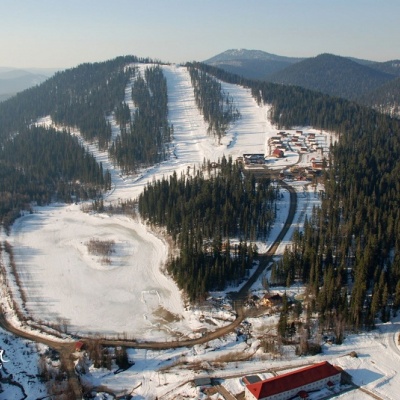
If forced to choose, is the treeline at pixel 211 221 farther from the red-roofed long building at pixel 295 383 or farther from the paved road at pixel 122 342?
the red-roofed long building at pixel 295 383

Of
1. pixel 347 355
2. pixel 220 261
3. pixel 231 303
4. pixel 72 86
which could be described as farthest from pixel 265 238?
pixel 72 86

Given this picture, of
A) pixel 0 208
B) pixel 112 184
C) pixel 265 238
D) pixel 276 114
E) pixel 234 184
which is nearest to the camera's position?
pixel 265 238

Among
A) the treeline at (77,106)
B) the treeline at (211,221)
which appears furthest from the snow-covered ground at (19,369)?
the treeline at (77,106)

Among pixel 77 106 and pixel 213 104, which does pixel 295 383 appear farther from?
pixel 77 106

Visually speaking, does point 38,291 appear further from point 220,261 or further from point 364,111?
point 364,111

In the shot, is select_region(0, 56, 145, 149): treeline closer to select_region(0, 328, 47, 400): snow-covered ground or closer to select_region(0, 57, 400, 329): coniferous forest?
select_region(0, 57, 400, 329): coniferous forest

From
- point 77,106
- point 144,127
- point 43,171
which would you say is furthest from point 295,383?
point 77,106

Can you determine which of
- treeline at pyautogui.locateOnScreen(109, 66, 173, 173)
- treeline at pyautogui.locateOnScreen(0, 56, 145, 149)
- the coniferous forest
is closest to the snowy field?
the coniferous forest
